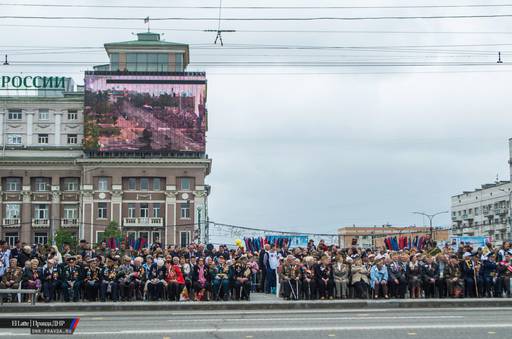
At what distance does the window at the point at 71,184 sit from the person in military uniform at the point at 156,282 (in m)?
82.6

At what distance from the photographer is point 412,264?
28.6 m

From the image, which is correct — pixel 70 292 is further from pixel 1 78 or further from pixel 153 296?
pixel 1 78

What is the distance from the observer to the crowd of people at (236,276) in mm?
27156

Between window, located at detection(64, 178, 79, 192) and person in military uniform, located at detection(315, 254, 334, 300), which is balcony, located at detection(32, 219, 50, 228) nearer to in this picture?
window, located at detection(64, 178, 79, 192)

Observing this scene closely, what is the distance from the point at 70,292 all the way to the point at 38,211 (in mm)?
82489

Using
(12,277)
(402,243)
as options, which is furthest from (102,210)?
(12,277)

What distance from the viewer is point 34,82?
111 meters

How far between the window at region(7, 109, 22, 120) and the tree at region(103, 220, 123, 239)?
75.2ft

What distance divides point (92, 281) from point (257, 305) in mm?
5528

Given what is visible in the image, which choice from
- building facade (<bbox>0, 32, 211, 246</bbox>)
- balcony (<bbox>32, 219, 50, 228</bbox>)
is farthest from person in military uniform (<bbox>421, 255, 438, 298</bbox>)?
balcony (<bbox>32, 219, 50, 228</bbox>)

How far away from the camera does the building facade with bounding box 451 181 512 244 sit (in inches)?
4857

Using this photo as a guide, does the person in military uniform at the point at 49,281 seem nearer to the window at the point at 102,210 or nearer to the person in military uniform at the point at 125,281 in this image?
the person in military uniform at the point at 125,281

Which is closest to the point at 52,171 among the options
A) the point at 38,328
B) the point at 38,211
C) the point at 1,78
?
the point at 38,211

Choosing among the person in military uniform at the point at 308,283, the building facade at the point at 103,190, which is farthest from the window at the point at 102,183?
the person in military uniform at the point at 308,283
